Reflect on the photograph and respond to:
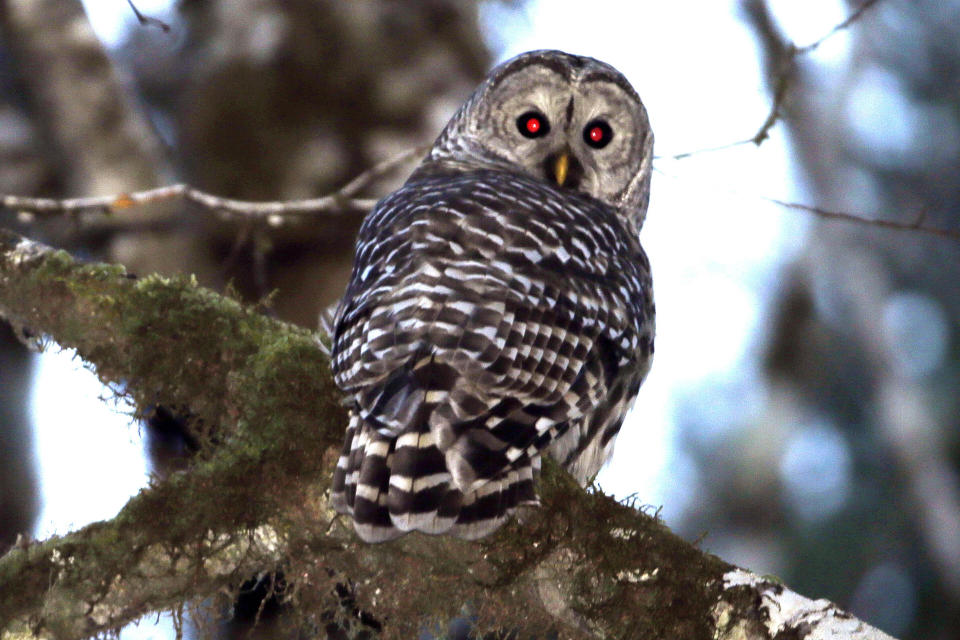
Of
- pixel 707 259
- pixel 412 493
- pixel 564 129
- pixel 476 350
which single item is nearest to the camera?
pixel 412 493

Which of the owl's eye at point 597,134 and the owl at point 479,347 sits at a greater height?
the owl's eye at point 597,134

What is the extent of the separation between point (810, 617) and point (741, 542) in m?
9.21

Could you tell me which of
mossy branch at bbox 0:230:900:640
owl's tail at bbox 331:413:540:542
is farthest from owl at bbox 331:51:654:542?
mossy branch at bbox 0:230:900:640

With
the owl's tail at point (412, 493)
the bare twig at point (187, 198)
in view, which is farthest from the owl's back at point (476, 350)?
the bare twig at point (187, 198)

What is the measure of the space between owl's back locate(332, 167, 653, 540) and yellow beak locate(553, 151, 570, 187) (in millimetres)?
666

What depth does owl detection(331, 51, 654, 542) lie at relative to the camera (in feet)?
8.80

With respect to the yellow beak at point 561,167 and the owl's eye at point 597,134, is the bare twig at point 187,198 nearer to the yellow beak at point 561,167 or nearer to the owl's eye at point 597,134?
the yellow beak at point 561,167

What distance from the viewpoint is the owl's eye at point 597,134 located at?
5.03 meters

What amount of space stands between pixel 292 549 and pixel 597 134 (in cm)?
277

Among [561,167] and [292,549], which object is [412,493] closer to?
[292,549]

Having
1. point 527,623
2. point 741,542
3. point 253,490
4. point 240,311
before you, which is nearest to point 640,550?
point 527,623

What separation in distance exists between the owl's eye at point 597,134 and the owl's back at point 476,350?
1.02 m

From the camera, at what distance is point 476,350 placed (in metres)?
2.95

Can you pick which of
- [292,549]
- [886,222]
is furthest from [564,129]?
[292,549]
